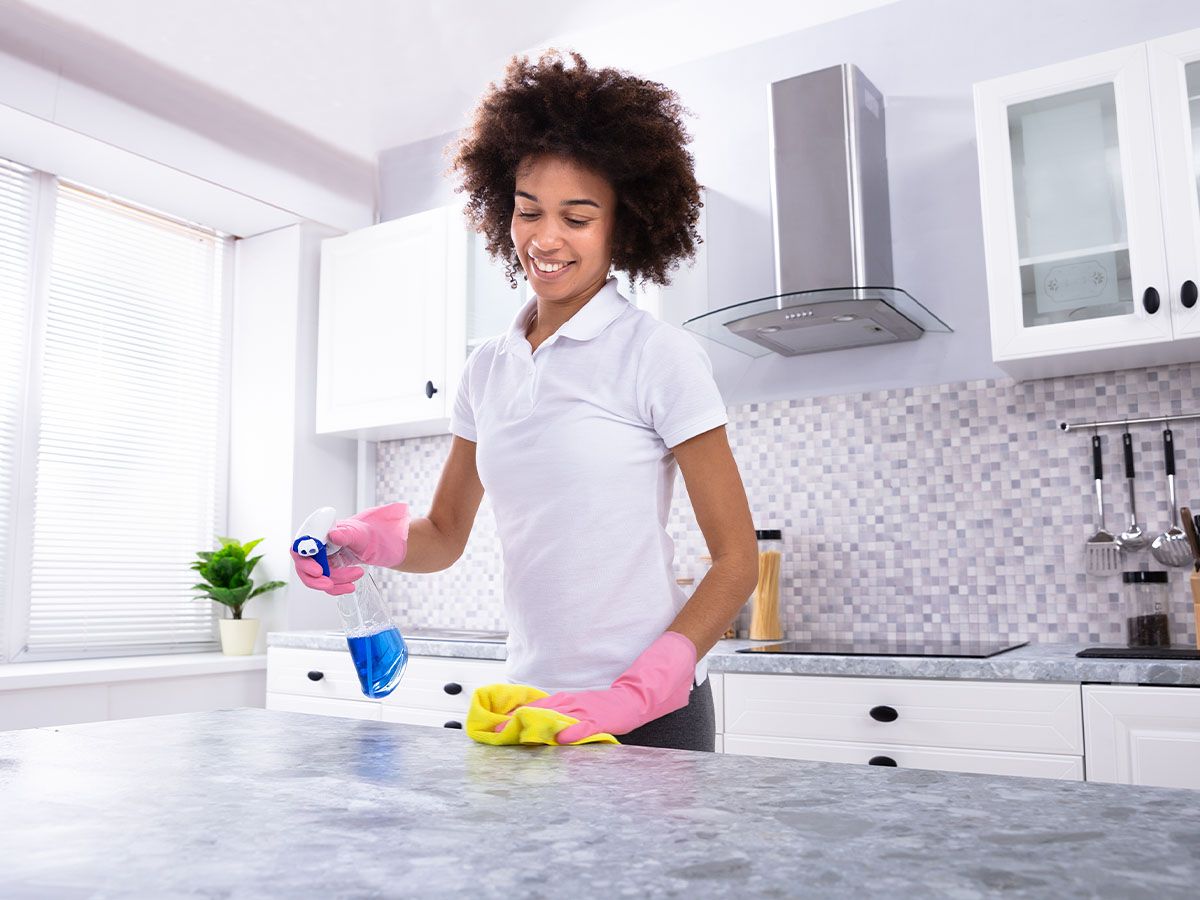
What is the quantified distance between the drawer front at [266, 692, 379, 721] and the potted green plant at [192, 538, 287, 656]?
303 mm

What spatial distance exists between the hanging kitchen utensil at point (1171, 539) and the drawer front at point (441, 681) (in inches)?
60.2

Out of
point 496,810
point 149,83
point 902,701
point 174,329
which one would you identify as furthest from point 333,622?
point 496,810

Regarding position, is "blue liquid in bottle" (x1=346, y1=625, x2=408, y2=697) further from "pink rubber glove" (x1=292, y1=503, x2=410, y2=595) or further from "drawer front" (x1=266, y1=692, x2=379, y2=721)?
"drawer front" (x1=266, y1=692, x2=379, y2=721)

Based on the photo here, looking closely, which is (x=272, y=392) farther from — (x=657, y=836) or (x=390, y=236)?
(x=657, y=836)

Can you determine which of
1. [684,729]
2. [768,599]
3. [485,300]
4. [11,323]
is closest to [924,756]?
[768,599]

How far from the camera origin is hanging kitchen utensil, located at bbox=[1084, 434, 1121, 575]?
231 centimetres

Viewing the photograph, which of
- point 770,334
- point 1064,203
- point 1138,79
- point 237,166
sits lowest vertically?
point 770,334

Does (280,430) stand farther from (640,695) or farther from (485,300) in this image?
(640,695)

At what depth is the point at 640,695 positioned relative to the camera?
1052mm

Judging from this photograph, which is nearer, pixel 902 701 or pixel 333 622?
pixel 902 701

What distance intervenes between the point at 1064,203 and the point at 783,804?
1991 mm

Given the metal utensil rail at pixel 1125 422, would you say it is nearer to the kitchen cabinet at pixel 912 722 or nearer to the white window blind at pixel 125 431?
the kitchen cabinet at pixel 912 722

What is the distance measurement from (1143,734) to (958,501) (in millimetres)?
850

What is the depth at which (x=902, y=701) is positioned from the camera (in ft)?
6.43
